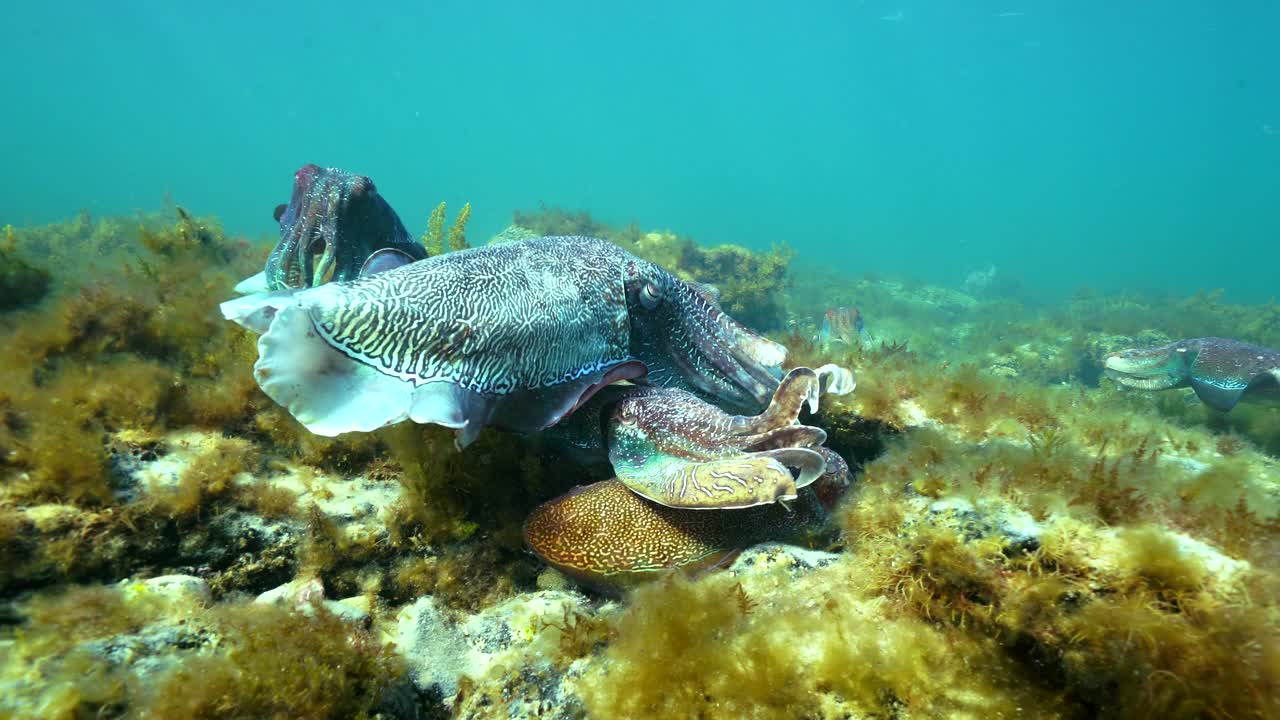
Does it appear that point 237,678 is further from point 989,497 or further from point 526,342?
point 989,497

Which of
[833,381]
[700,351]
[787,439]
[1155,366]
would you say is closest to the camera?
[787,439]

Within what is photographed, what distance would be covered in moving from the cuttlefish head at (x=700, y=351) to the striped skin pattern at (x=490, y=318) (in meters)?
0.40

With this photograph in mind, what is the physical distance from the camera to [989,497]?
108 inches

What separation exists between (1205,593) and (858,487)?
1710mm

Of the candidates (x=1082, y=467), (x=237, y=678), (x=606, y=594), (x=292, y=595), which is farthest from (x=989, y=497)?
(x=292, y=595)

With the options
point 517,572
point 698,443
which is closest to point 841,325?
point 698,443

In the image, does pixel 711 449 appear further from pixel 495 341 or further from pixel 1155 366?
pixel 1155 366

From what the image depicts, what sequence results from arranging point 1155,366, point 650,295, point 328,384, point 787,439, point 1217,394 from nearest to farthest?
1. point 328,384
2. point 787,439
3. point 650,295
4. point 1217,394
5. point 1155,366

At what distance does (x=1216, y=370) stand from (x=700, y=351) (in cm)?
648

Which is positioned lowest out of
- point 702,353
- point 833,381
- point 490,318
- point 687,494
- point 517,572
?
point 517,572

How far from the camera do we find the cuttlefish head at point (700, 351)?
446cm

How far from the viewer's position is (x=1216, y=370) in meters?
6.09

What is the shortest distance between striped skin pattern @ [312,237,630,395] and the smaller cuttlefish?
7184 mm

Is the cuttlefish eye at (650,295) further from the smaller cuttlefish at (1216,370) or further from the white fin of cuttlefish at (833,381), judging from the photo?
the smaller cuttlefish at (1216,370)
